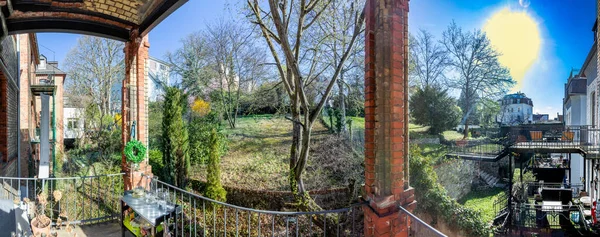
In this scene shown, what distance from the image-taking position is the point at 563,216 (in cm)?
845

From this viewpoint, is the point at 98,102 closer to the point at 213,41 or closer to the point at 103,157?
the point at 103,157

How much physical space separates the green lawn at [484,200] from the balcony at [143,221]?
5.15 meters

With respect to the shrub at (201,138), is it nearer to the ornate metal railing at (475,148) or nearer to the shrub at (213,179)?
the shrub at (213,179)

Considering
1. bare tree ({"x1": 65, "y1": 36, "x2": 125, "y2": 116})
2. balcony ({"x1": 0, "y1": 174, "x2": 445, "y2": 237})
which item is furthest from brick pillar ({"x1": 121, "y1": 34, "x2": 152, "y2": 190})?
bare tree ({"x1": 65, "y1": 36, "x2": 125, "y2": 116})

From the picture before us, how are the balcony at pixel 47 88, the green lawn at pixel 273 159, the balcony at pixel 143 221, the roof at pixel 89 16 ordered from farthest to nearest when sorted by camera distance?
1. the green lawn at pixel 273 159
2. the balcony at pixel 47 88
3. the roof at pixel 89 16
4. the balcony at pixel 143 221

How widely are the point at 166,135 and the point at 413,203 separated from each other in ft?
31.3

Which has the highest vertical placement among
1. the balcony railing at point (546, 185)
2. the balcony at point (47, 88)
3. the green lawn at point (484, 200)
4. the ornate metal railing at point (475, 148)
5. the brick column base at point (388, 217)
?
the balcony at point (47, 88)

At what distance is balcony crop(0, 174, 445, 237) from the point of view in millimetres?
3987

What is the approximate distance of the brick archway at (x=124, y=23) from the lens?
4.29 m

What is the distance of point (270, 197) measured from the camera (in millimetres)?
9969

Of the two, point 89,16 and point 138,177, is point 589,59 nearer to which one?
point 138,177

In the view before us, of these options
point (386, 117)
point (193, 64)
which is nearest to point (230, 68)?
point (193, 64)

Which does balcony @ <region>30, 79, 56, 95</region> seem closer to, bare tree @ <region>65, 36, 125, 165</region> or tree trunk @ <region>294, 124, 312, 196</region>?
bare tree @ <region>65, 36, 125, 165</region>

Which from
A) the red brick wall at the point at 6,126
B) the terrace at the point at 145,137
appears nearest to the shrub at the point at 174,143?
the terrace at the point at 145,137
